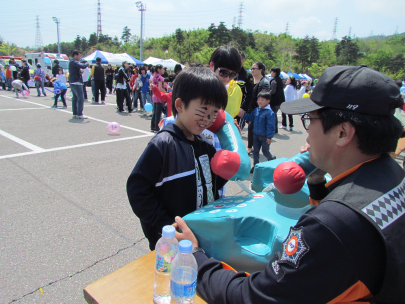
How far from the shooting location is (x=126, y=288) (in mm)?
1146

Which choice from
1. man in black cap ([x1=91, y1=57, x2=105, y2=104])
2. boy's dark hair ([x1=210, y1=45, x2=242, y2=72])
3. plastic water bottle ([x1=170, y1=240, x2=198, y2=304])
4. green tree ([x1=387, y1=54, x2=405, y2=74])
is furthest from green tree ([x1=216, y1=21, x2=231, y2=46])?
plastic water bottle ([x1=170, y1=240, x2=198, y2=304])

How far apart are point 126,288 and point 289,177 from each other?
99cm

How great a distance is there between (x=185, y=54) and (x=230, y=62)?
5339 centimetres

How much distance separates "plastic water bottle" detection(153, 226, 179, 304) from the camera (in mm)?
1098

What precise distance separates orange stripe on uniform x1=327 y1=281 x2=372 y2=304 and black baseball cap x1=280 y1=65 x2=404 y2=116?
55 centimetres

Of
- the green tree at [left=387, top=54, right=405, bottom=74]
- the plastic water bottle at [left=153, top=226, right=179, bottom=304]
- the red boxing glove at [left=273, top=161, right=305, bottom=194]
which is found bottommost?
the plastic water bottle at [left=153, top=226, right=179, bottom=304]

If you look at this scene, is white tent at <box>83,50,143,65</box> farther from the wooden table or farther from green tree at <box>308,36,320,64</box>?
green tree at <box>308,36,320,64</box>

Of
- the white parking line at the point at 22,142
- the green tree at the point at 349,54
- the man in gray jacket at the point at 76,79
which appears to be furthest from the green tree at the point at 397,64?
the white parking line at the point at 22,142

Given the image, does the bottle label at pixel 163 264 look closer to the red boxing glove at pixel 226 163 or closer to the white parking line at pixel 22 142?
the red boxing glove at pixel 226 163

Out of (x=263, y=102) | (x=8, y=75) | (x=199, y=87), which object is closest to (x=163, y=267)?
(x=199, y=87)

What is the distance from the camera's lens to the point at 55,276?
2232mm

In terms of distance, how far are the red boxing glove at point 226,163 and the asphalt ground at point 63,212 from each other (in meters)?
1.56

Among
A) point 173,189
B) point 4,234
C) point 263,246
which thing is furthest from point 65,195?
point 263,246

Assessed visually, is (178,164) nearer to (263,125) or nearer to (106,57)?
(263,125)
